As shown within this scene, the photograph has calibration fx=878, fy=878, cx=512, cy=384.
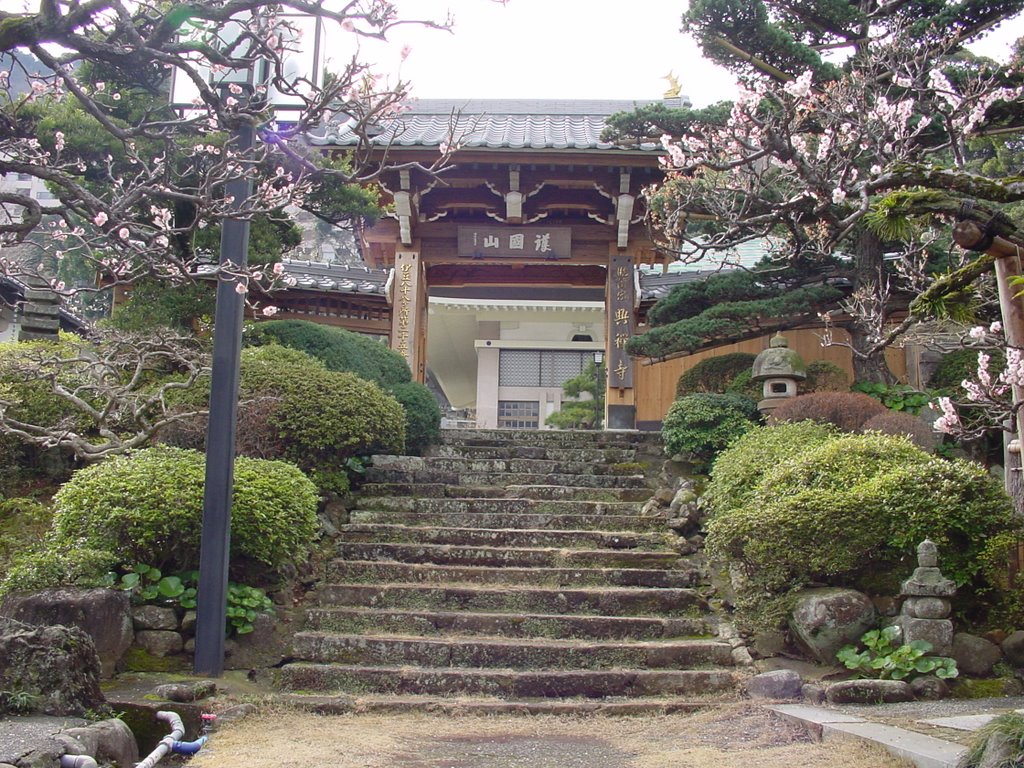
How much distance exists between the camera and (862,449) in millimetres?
7344

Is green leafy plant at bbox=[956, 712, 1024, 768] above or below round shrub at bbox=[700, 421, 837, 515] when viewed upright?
below

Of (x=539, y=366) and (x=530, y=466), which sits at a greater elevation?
(x=539, y=366)

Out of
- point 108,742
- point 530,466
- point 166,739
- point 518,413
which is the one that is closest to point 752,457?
point 530,466

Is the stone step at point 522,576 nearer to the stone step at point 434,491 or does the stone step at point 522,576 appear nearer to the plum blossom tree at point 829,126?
the stone step at point 434,491

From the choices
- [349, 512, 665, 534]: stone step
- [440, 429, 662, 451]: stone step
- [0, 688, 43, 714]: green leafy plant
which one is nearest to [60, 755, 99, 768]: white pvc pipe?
[0, 688, 43, 714]: green leafy plant

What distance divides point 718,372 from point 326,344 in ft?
17.0

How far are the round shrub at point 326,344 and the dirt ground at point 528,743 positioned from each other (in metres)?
5.57

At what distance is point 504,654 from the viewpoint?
6.59 metres

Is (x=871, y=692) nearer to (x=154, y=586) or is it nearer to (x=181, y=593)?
(x=181, y=593)

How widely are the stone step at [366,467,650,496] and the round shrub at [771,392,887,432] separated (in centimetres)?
185

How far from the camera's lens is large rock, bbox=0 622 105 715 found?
461cm

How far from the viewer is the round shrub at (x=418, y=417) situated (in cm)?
1110

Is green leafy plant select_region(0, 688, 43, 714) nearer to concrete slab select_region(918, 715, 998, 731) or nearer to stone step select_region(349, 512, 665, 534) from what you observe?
stone step select_region(349, 512, 665, 534)

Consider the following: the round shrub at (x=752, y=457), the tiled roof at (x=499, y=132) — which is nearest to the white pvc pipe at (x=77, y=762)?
the round shrub at (x=752, y=457)
